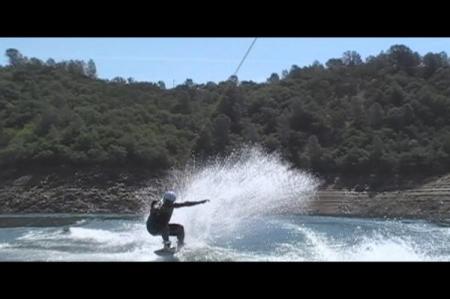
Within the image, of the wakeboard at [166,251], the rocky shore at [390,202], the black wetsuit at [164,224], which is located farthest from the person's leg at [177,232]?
the rocky shore at [390,202]

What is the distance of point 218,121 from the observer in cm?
4269

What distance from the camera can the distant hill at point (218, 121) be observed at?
1490 inches

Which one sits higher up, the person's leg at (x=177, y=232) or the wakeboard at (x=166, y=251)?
the person's leg at (x=177, y=232)

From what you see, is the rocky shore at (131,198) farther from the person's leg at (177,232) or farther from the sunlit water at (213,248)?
the person's leg at (177,232)

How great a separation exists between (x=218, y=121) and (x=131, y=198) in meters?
9.03

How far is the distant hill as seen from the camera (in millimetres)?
37844

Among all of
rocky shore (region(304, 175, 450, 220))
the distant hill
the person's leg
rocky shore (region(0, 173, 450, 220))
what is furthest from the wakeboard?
rocky shore (region(304, 175, 450, 220))

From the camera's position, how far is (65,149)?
121 ft

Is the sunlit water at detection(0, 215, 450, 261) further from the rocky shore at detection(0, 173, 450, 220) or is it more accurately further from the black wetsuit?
the rocky shore at detection(0, 173, 450, 220)

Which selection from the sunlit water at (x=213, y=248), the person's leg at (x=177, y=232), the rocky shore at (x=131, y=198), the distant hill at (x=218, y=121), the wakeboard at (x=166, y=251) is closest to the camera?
the sunlit water at (x=213, y=248)

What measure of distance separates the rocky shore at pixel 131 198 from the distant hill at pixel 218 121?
3.63 feet

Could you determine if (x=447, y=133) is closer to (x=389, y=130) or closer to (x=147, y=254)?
(x=389, y=130)

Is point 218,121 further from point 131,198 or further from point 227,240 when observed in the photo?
point 227,240
